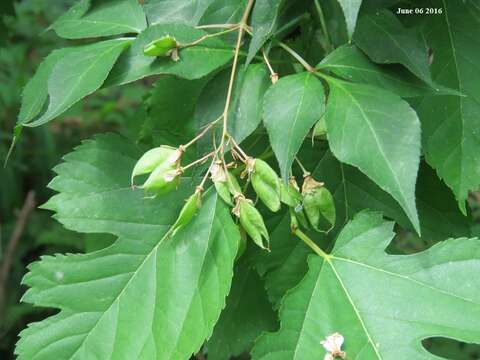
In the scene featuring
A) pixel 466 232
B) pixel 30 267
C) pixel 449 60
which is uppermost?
pixel 449 60

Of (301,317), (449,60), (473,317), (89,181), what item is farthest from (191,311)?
(449,60)

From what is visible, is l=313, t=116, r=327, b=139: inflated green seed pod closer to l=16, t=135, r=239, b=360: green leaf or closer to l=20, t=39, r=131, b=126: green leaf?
l=16, t=135, r=239, b=360: green leaf

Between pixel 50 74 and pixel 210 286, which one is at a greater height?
pixel 50 74

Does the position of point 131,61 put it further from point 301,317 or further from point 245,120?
point 301,317

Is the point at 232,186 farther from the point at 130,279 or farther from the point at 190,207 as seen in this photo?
the point at 130,279

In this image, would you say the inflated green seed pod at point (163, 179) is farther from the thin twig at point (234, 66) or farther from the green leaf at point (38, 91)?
the green leaf at point (38, 91)

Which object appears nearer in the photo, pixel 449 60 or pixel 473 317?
pixel 473 317
